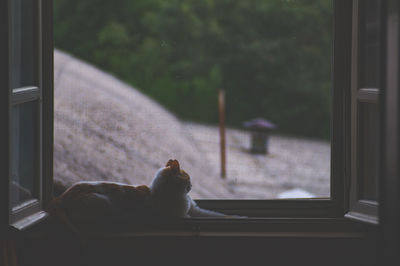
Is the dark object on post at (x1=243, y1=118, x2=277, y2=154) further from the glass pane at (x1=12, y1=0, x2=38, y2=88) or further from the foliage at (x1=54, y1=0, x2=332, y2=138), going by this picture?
the glass pane at (x1=12, y1=0, x2=38, y2=88)

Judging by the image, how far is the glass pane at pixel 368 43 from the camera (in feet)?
4.71

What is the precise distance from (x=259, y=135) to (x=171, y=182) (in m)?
7.45

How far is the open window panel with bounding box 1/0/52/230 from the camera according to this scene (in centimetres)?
138

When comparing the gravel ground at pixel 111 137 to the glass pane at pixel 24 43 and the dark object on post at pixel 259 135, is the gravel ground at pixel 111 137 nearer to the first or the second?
the glass pane at pixel 24 43

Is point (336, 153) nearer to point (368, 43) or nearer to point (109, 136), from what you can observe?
point (368, 43)

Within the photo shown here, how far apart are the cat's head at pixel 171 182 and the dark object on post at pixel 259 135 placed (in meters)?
7.02

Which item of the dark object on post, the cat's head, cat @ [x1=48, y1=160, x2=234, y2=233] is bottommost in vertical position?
the dark object on post

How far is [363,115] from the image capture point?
1.49 m

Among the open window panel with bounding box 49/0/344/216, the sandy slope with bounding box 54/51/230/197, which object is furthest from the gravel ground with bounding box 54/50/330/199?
the open window panel with bounding box 49/0/344/216

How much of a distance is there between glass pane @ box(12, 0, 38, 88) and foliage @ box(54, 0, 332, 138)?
9.10m

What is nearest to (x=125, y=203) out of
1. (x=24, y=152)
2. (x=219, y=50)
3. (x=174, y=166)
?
(x=174, y=166)

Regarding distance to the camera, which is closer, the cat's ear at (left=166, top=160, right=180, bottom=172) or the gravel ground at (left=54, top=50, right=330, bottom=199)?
the cat's ear at (left=166, top=160, right=180, bottom=172)

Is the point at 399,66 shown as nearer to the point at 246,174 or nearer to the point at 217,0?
the point at 246,174

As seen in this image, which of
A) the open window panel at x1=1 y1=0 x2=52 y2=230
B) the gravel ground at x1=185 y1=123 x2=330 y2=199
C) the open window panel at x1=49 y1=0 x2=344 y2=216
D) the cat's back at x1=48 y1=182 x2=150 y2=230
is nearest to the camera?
the open window panel at x1=1 y1=0 x2=52 y2=230
